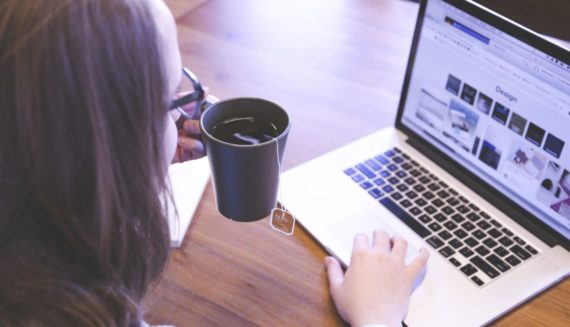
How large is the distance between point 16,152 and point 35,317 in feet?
0.61

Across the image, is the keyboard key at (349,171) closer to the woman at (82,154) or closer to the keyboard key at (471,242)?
the keyboard key at (471,242)

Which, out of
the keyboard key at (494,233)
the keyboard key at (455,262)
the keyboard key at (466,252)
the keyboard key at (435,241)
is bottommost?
the keyboard key at (455,262)

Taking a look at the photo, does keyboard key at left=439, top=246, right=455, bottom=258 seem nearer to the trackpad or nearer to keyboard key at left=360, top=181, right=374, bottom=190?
the trackpad

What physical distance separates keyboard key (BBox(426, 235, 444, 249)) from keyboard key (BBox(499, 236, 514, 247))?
0.09m

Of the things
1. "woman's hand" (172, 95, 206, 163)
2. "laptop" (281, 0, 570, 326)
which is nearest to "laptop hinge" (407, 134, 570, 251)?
"laptop" (281, 0, 570, 326)

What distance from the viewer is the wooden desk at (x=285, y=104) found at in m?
0.74

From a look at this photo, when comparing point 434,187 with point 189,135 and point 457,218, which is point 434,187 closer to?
point 457,218

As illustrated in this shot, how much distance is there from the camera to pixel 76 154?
494 millimetres

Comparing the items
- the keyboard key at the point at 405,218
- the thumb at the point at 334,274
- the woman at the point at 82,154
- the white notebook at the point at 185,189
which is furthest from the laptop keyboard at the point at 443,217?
the woman at the point at 82,154

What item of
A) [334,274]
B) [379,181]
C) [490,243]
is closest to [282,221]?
[334,274]

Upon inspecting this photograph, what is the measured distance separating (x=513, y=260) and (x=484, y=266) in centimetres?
5

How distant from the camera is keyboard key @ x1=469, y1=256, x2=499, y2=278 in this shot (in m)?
0.77

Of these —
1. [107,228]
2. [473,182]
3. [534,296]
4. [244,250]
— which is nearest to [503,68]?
[473,182]

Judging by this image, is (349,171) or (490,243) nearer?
(490,243)
